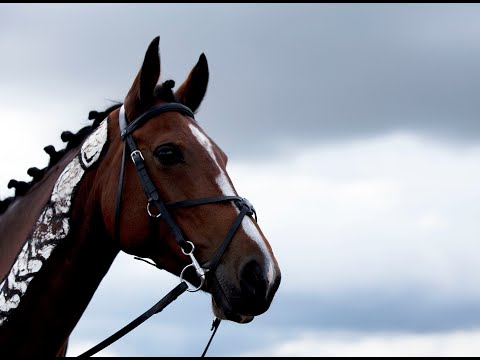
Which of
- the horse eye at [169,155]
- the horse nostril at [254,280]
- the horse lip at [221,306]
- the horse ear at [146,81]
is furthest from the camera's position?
the horse ear at [146,81]

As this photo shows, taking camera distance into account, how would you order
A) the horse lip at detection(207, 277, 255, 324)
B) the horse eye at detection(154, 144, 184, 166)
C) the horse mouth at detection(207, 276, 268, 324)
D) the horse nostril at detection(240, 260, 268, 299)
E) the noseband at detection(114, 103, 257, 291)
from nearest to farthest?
the horse nostril at detection(240, 260, 268, 299) < the horse mouth at detection(207, 276, 268, 324) < the horse lip at detection(207, 277, 255, 324) < the noseband at detection(114, 103, 257, 291) < the horse eye at detection(154, 144, 184, 166)

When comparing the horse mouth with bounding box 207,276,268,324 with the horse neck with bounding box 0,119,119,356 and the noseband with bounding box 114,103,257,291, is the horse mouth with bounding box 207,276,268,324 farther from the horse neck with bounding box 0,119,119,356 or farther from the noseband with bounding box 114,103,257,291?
the horse neck with bounding box 0,119,119,356

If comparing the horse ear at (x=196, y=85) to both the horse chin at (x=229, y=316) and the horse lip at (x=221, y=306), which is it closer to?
the horse lip at (x=221, y=306)

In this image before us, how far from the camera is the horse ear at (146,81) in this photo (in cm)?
668

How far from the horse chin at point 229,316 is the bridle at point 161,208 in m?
0.21

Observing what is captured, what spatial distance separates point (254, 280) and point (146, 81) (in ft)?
→ 6.92

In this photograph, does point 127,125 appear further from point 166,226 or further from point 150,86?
point 166,226

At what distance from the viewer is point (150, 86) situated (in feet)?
22.3

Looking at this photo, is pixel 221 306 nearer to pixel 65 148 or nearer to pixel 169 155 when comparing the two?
pixel 169 155

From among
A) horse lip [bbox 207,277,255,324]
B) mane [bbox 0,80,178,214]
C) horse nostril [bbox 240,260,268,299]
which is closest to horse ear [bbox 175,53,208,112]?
mane [bbox 0,80,178,214]

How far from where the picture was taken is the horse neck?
6551mm

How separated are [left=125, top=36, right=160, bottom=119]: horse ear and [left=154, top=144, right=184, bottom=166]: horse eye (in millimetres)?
577

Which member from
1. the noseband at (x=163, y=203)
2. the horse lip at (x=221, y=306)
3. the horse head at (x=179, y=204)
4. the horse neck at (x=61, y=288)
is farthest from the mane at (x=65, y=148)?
the horse lip at (x=221, y=306)

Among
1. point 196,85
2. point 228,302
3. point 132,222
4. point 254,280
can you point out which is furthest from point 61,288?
point 196,85
